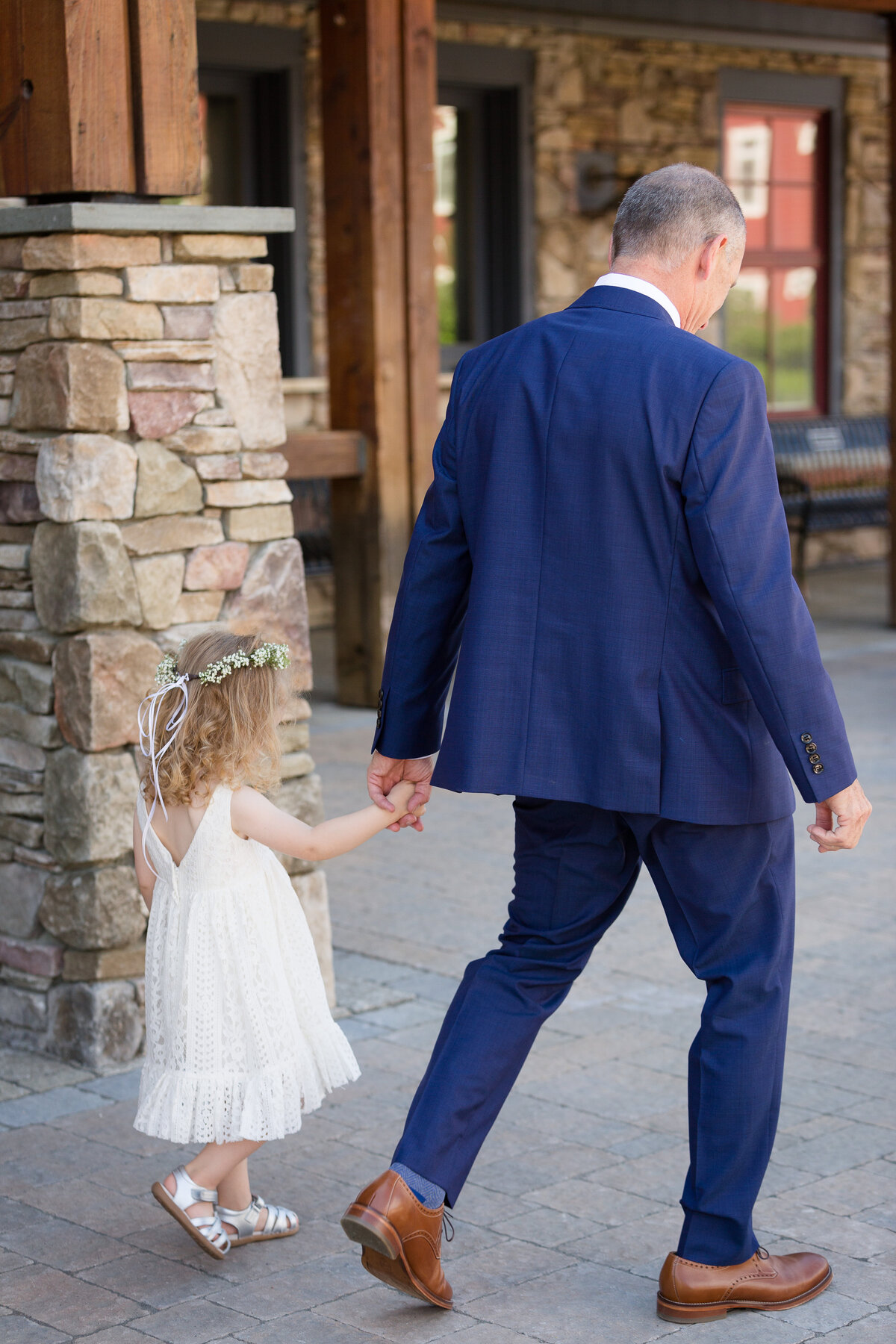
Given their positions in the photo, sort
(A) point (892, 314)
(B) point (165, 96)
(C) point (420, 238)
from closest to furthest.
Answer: (B) point (165, 96)
(C) point (420, 238)
(A) point (892, 314)

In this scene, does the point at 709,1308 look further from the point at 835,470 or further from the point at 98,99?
the point at 835,470

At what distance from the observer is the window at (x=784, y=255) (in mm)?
12359

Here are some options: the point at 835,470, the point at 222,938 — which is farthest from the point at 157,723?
the point at 835,470

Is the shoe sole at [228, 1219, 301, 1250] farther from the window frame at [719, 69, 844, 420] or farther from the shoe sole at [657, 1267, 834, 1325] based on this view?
the window frame at [719, 69, 844, 420]

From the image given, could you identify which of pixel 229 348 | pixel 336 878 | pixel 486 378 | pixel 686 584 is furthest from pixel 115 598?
pixel 336 878

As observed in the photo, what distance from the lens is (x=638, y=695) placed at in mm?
2631

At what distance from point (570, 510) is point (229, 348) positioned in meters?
1.50

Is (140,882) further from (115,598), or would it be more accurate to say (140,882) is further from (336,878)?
(336,878)

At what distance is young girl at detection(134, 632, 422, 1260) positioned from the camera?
290cm

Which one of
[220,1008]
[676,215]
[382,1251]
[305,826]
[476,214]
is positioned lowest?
[382,1251]

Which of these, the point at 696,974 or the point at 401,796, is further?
the point at 401,796

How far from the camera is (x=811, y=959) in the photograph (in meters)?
4.54

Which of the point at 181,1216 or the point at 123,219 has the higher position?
the point at 123,219

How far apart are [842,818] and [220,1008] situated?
108 centimetres
